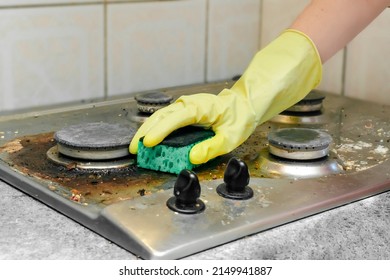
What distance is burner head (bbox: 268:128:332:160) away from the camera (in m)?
0.87

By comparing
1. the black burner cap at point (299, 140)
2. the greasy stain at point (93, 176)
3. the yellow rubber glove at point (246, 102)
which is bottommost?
the greasy stain at point (93, 176)

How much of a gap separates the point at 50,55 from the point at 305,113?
46 centimetres

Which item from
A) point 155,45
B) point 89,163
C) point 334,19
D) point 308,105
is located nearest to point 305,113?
point 308,105

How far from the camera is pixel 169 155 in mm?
841

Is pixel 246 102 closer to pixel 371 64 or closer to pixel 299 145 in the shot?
pixel 299 145

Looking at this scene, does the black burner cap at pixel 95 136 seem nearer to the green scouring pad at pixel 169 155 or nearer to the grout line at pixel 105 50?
the green scouring pad at pixel 169 155

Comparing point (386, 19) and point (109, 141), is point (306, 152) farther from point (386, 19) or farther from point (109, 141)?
point (386, 19)

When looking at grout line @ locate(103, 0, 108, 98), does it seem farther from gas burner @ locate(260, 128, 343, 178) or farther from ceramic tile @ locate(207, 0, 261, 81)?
gas burner @ locate(260, 128, 343, 178)

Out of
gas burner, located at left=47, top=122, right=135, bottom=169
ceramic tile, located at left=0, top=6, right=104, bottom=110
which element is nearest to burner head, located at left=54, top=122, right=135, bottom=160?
gas burner, located at left=47, top=122, right=135, bottom=169

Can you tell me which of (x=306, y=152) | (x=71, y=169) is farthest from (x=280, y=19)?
(x=71, y=169)

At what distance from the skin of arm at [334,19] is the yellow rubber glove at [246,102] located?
0.06 feet

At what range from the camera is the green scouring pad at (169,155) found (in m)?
0.84

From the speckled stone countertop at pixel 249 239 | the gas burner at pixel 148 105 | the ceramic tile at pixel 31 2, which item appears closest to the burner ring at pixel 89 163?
the speckled stone countertop at pixel 249 239

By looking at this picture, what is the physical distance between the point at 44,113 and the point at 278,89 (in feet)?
1.33
